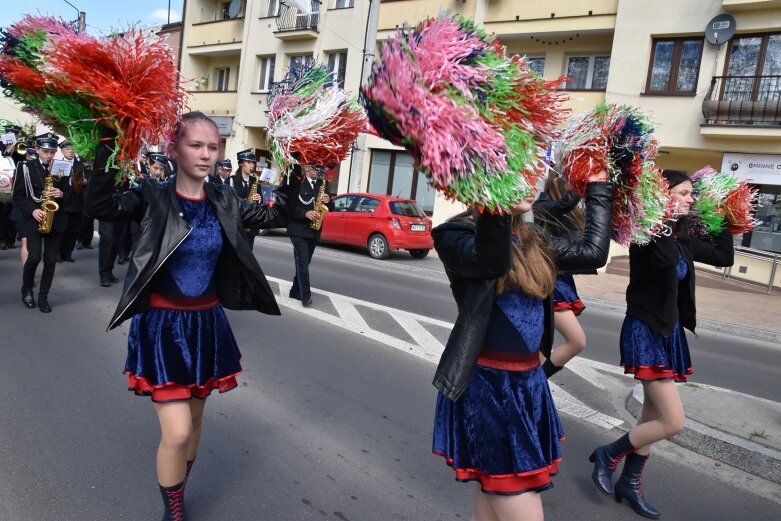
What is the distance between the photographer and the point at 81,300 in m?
7.64

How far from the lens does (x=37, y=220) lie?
693 cm

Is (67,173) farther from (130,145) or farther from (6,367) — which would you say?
(130,145)

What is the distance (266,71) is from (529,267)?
1042 inches

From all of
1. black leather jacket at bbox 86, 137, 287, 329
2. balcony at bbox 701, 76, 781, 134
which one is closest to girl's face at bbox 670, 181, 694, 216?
black leather jacket at bbox 86, 137, 287, 329

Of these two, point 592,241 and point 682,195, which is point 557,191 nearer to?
point 682,195

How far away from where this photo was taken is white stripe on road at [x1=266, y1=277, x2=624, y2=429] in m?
4.91

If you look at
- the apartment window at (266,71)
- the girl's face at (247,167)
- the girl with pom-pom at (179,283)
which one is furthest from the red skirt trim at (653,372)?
the apartment window at (266,71)

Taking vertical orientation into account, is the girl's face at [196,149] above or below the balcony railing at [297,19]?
below

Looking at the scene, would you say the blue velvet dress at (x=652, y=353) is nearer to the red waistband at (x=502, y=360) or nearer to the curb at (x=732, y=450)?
the curb at (x=732, y=450)

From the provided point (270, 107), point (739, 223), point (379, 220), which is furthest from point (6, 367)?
point (379, 220)

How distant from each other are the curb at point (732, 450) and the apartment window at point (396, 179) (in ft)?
55.4

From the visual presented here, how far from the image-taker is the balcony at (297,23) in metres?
23.9

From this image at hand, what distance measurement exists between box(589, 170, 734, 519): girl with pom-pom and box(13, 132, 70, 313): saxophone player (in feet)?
21.0

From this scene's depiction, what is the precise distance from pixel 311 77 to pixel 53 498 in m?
2.57
